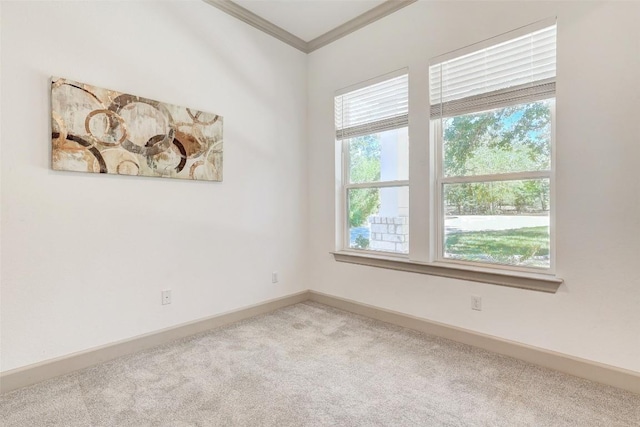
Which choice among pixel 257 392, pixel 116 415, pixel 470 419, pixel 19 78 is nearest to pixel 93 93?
pixel 19 78

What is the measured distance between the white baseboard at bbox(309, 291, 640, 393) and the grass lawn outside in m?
0.59

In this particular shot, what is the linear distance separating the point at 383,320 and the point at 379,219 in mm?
1001

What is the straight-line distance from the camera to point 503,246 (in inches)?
95.2

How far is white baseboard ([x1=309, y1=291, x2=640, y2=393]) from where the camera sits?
1.89 meters

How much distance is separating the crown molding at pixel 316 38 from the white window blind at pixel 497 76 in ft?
2.70

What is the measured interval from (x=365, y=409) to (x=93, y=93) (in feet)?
8.91

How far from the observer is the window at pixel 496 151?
2199 millimetres

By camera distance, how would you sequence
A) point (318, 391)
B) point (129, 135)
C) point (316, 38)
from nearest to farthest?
point (318, 391) < point (129, 135) < point (316, 38)

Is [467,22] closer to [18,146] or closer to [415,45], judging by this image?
[415,45]

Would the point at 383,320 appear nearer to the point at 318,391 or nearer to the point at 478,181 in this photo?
the point at 318,391

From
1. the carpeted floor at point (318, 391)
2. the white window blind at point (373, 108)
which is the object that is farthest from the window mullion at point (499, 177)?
the carpeted floor at point (318, 391)

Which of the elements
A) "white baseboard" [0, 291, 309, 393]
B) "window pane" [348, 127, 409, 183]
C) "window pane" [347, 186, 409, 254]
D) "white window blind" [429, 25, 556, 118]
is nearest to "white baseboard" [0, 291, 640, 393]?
"white baseboard" [0, 291, 309, 393]

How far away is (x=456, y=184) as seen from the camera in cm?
263

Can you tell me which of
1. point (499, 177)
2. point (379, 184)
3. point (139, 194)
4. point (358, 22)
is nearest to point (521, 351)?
point (499, 177)
